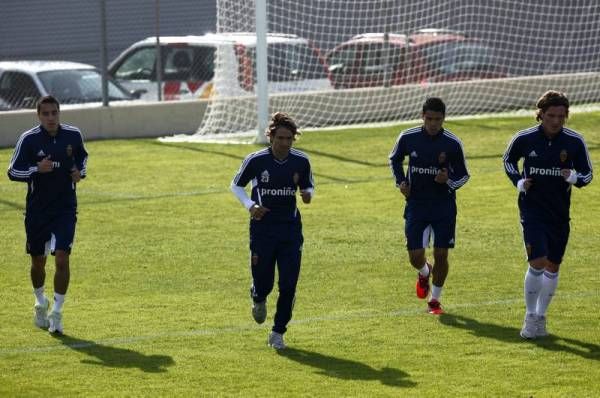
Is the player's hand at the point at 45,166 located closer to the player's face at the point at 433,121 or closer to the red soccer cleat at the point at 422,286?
the player's face at the point at 433,121

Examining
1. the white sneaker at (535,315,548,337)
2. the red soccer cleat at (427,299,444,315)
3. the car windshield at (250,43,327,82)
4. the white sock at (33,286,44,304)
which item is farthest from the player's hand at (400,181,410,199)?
the car windshield at (250,43,327,82)

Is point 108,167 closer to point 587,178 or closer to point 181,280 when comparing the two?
point 181,280

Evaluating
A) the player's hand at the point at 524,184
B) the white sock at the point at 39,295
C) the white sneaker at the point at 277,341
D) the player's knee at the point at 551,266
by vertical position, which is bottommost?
the white sneaker at the point at 277,341

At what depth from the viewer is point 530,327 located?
10508mm

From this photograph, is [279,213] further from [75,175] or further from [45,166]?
[45,166]

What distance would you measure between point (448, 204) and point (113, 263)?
13.7 ft

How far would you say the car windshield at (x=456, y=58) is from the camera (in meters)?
26.6

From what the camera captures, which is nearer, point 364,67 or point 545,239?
point 545,239

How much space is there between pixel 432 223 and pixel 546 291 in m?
1.24

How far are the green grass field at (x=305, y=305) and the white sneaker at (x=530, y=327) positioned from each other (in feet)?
0.38

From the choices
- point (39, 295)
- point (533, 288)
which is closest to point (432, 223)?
point (533, 288)

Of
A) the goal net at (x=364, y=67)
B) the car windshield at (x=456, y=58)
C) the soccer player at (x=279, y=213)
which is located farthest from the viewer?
the car windshield at (x=456, y=58)

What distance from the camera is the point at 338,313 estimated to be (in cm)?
1162

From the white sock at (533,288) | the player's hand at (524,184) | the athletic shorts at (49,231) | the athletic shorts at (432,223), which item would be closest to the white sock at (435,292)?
the athletic shorts at (432,223)
